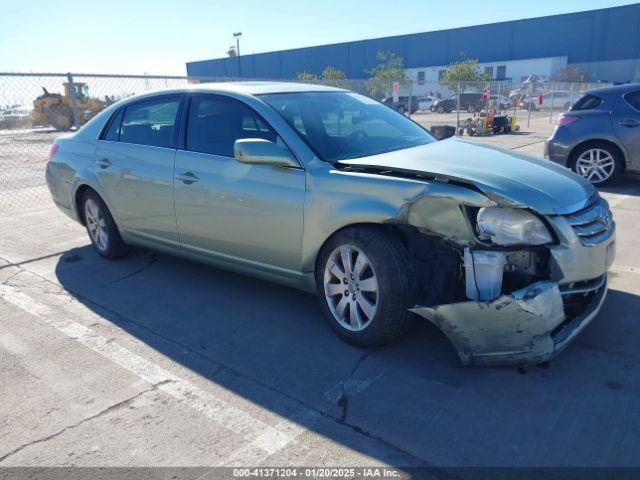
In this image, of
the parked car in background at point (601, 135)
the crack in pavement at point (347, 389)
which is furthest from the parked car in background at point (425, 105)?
the crack in pavement at point (347, 389)

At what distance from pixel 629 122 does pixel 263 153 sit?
253 inches

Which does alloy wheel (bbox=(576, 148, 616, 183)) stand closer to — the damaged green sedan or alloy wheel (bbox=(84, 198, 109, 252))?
the damaged green sedan

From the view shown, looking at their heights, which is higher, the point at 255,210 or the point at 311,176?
the point at 311,176

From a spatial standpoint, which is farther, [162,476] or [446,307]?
[446,307]

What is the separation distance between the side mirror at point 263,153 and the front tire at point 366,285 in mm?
626

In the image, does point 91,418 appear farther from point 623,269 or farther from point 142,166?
point 623,269

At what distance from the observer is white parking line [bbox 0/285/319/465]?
8.19 feet

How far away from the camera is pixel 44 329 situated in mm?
3842

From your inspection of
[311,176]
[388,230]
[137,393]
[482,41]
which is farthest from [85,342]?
[482,41]

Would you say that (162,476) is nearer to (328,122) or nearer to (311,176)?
(311,176)

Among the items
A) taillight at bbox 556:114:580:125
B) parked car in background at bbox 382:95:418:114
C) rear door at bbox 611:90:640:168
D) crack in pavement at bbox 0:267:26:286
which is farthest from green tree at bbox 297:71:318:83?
crack in pavement at bbox 0:267:26:286

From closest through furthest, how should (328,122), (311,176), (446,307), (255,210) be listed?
(446,307) → (311,176) → (255,210) → (328,122)

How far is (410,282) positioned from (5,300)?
11.7 feet

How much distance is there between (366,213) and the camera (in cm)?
314
